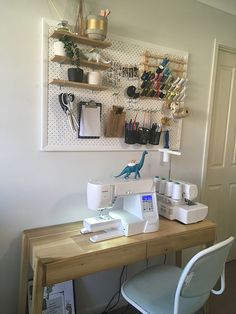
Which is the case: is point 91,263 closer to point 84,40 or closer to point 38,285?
point 38,285

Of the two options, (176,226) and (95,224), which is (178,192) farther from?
(95,224)

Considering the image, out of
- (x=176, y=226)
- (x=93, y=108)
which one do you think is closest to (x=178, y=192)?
(x=176, y=226)

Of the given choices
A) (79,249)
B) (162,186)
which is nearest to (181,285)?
(79,249)

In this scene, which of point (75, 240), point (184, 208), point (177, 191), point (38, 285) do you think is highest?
point (177, 191)

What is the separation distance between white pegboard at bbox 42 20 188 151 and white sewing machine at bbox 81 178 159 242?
352mm

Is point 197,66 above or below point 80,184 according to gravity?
above

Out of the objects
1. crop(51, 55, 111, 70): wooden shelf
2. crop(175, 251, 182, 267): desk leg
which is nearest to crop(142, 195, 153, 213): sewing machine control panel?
crop(175, 251, 182, 267): desk leg

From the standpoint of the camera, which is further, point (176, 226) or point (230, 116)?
Result: point (230, 116)

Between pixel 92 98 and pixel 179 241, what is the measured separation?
3.69 ft

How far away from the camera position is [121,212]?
1760 millimetres

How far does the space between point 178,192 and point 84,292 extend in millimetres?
1037

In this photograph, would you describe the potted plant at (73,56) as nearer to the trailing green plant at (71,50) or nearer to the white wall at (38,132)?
the trailing green plant at (71,50)

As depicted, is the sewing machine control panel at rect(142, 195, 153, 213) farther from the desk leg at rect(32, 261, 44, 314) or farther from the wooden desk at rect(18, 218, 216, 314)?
the desk leg at rect(32, 261, 44, 314)

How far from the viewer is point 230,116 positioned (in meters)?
2.61
